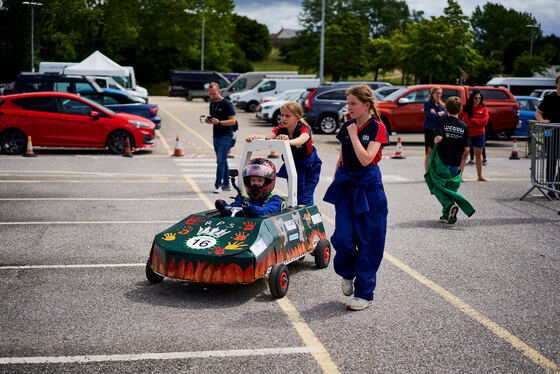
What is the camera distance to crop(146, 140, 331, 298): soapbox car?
18.6 ft

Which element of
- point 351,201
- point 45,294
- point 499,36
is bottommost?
point 45,294

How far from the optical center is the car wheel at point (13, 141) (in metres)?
17.4

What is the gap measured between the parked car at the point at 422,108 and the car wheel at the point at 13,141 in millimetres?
11211

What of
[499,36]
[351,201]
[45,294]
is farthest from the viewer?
[499,36]

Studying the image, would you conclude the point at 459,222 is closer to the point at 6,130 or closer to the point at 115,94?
the point at 6,130

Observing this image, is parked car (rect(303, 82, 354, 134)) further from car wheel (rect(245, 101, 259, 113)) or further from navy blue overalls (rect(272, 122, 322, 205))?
navy blue overalls (rect(272, 122, 322, 205))

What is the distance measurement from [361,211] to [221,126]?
7004 mm

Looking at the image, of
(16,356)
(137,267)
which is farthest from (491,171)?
(16,356)

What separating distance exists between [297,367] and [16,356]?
1.90 m

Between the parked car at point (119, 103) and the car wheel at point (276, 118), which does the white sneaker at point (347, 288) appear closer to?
the parked car at point (119, 103)

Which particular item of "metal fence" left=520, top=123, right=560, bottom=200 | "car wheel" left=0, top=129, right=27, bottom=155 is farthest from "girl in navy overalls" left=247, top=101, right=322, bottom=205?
"car wheel" left=0, top=129, right=27, bottom=155

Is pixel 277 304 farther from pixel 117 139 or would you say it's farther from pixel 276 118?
pixel 276 118

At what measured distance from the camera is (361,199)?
5426 millimetres

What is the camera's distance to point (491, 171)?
1631 centimetres
